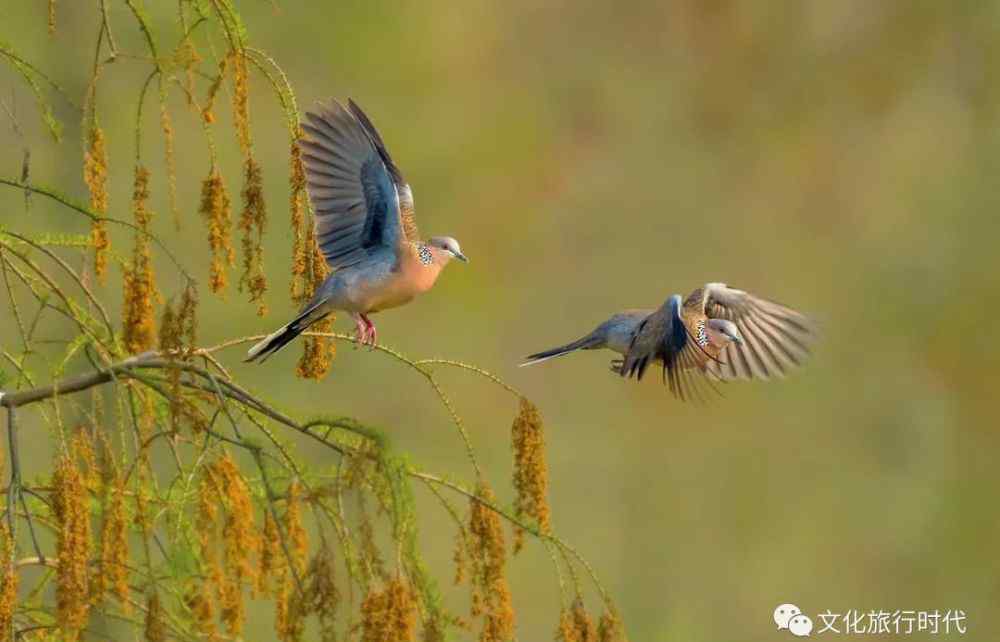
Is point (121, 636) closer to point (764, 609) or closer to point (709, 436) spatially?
point (764, 609)

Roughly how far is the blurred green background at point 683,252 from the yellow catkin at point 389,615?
671 centimetres

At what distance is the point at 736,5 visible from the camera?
46.5ft

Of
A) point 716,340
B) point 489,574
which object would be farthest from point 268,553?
point 716,340

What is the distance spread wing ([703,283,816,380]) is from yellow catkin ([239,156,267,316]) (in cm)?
230

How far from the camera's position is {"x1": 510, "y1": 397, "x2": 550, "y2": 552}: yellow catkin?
2689mm

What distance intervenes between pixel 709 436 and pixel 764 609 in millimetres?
1633

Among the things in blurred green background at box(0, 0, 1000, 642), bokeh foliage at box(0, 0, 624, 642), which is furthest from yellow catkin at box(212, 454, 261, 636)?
blurred green background at box(0, 0, 1000, 642)

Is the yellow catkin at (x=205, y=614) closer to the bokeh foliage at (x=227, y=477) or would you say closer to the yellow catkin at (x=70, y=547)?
the bokeh foliage at (x=227, y=477)

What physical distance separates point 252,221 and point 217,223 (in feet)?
0.20

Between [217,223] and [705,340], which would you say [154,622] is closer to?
[217,223]

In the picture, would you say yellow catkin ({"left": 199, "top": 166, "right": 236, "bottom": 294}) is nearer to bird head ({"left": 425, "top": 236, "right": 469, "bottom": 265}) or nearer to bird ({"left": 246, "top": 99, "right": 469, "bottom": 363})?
bird ({"left": 246, "top": 99, "right": 469, "bottom": 363})

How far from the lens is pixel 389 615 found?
7.84 ft

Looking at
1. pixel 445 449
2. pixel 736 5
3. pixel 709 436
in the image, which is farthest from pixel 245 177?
pixel 736 5

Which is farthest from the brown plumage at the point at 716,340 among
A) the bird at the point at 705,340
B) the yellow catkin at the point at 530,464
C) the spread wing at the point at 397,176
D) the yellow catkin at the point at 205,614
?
the yellow catkin at the point at 205,614
